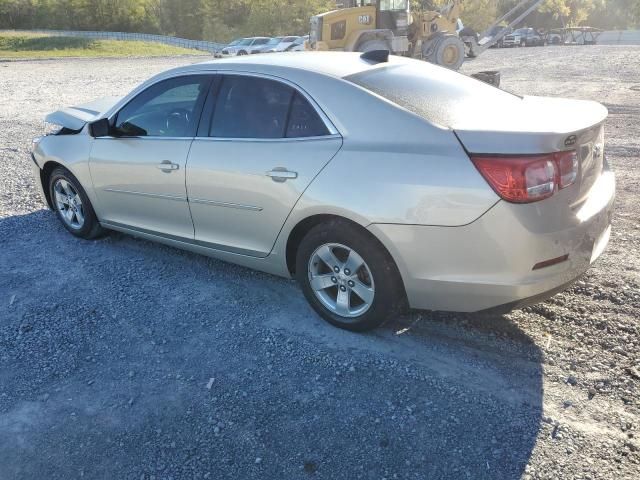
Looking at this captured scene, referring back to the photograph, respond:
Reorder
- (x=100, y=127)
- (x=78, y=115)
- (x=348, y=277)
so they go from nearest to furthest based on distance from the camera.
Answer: (x=348, y=277)
(x=100, y=127)
(x=78, y=115)

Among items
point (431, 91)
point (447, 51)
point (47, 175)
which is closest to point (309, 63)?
point (431, 91)

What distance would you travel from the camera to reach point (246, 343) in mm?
3557

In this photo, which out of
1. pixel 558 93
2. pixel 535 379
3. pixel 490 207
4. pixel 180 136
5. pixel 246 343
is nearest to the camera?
pixel 490 207

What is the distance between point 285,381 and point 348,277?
735 mm

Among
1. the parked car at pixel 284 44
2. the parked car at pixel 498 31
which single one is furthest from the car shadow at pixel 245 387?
the parked car at pixel 284 44

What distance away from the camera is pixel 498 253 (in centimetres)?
295

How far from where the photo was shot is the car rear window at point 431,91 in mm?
3348

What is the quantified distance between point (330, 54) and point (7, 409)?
3121 mm

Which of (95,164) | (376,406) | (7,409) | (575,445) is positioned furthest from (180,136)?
(575,445)

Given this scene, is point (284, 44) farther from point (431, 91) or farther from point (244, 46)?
point (431, 91)

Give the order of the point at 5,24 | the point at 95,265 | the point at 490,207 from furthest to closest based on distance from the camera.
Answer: the point at 5,24 → the point at 95,265 → the point at 490,207

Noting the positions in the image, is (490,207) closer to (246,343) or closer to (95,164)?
(246,343)

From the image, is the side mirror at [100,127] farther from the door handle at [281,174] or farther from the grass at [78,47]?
the grass at [78,47]

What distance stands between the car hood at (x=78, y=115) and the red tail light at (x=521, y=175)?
11.5ft
